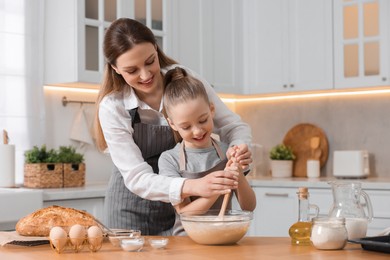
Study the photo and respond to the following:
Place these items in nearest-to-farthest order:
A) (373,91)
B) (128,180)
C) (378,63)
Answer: (128,180), (378,63), (373,91)

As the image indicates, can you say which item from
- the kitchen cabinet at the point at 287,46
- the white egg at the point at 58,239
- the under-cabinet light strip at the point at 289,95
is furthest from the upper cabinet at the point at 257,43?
the white egg at the point at 58,239

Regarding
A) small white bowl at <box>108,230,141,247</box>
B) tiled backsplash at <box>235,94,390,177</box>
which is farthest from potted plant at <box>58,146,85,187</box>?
small white bowl at <box>108,230,141,247</box>

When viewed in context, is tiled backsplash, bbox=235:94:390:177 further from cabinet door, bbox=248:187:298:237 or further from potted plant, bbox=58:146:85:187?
potted plant, bbox=58:146:85:187

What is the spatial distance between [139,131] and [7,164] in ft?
5.05

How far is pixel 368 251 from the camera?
6.02 ft

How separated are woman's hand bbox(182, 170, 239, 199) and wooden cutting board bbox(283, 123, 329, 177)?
3.09 m

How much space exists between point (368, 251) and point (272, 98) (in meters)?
3.62

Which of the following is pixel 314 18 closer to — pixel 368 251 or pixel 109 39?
pixel 109 39

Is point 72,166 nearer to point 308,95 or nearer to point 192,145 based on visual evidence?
point 192,145

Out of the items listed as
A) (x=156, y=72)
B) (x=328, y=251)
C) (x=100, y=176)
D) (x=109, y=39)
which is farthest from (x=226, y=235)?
(x=100, y=176)

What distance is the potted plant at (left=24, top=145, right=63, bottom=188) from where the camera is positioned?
393 centimetres

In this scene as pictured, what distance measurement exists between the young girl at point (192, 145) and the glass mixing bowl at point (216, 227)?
0.16 m

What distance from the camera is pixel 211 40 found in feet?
16.6

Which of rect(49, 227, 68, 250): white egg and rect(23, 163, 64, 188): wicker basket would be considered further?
rect(23, 163, 64, 188): wicker basket
